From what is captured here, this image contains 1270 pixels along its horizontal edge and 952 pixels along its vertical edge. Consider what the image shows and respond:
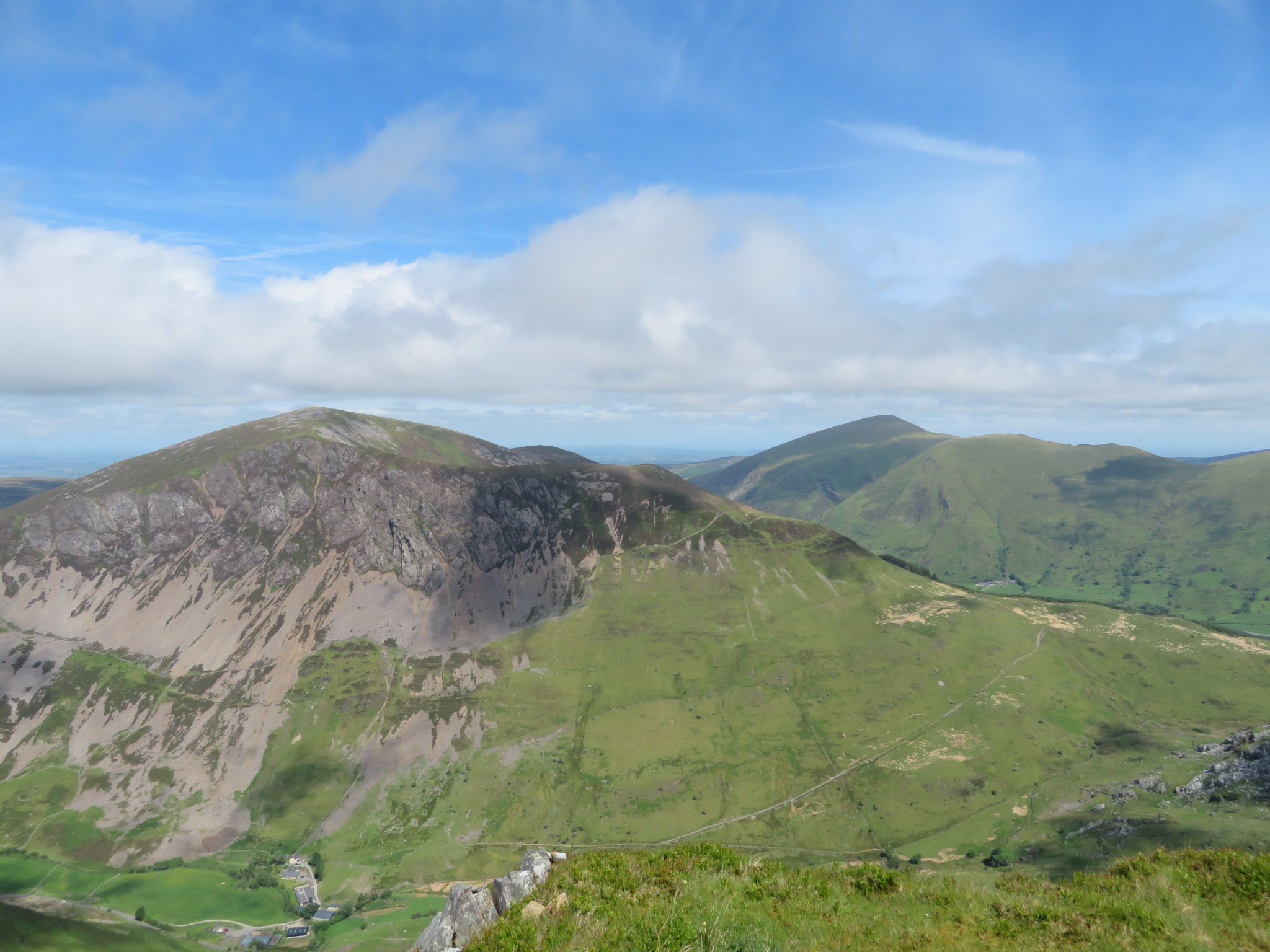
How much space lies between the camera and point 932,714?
166500 mm

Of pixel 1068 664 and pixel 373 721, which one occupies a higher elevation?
pixel 1068 664

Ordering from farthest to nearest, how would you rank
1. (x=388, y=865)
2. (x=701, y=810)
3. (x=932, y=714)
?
(x=932, y=714) → (x=701, y=810) → (x=388, y=865)

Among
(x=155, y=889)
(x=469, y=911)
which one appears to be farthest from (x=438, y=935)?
(x=155, y=889)

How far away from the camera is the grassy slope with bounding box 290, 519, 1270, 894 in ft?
431

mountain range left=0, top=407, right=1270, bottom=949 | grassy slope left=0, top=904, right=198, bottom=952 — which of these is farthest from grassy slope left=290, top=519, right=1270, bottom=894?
grassy slope left=0, top=904, right=198, bottom=952

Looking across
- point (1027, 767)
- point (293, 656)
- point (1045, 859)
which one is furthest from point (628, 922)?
point (293, 656)

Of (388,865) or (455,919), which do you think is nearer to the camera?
(455,919)

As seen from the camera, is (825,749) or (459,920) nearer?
(459,920)

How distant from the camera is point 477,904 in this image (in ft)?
89.1

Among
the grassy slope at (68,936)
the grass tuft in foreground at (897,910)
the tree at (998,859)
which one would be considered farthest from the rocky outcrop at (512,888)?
the tree at (998,859)

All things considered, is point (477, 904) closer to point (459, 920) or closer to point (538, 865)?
point (459, 920)

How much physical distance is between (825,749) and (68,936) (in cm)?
16503

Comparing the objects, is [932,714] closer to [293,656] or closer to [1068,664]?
[1068,664]

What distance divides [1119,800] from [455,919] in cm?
15825
